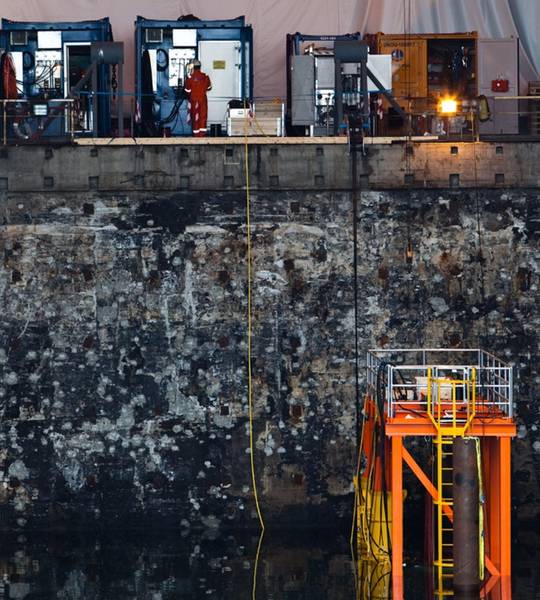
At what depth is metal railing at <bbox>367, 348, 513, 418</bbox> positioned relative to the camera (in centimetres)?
2997

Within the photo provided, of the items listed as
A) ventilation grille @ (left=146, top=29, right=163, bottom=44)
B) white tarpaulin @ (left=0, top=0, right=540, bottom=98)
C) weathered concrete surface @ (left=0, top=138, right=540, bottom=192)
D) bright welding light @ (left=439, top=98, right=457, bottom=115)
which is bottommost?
weathered concrete surface @ (left=0, top=138, right=540, bottom=192)

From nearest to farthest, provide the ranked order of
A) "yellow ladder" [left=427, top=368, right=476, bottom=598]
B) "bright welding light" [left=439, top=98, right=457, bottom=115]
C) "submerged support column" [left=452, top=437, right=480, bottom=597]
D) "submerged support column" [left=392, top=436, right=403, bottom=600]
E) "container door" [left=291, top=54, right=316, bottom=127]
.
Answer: "submerged support column" [left=452, top=437, right=480, bottom=597] → "yellow ladder" [left=427, top=368, right=476, bottom=598] → "submerged support column" [left=392, top=436, right=403, bottom=600] → "bright welding light" [left=439, top=98, right=457, bottom=115] → "container door" [left=291, top=54, right=316, bottom=127]

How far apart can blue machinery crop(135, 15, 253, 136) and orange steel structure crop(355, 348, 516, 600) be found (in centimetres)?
707

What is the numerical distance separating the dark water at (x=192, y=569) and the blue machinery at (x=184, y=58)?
8110 mm

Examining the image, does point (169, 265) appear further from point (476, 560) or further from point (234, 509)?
point (476, 560)

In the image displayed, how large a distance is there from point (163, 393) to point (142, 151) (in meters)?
3.95

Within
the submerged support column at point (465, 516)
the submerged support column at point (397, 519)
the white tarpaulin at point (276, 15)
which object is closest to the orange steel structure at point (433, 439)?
the submerged support column at point (397, 519)

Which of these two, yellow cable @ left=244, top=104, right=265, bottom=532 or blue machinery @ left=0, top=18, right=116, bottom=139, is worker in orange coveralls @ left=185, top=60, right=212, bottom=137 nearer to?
yellow cable @ left=244, top=104, right=265, bottom=532

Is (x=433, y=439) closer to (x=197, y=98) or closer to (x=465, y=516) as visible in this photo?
(x=465, y=516)

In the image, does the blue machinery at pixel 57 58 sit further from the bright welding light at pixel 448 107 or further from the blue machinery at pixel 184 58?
the bright welding light at pixel 448 107

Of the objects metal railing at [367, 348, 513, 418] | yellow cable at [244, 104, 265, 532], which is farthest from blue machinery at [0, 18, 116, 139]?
metal railing at [367, 348, 513, 418]

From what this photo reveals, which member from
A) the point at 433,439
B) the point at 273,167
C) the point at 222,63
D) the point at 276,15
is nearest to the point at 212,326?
the point at 273,167

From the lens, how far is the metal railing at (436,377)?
30.0 metres

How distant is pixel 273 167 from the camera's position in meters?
34.7
